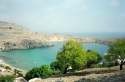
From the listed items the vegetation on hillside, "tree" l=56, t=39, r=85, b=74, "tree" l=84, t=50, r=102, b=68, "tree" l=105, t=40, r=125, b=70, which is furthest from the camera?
"tree" l=84, t=50, r=102, b=68

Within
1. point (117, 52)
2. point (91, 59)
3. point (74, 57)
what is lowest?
point (91, 59)

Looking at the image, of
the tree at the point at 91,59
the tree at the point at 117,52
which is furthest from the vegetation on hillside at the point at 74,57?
the tree at the point at 91,59

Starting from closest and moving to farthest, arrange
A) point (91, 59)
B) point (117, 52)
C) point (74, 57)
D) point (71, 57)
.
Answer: point (117, 52) < point (71, 57) < point (74, 57) < point (91, 59)

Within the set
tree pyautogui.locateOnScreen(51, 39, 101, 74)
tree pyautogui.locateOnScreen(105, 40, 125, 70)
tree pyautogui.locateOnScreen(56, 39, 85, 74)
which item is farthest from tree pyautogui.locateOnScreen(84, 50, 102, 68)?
tree pyautogui.locateOnScreen(105, 40, 125, 70)

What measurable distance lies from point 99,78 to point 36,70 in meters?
27.4

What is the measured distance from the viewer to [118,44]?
179ft

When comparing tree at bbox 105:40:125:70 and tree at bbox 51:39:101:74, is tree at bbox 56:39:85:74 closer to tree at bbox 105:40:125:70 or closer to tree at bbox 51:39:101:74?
tree at bbox 51:39:101:74

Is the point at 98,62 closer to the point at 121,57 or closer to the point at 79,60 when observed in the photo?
the point at 79,60

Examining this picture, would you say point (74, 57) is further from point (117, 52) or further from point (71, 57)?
point (117, 52)

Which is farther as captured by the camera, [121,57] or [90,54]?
[90,54]

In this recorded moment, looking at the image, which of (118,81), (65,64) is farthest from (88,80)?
(65,64)

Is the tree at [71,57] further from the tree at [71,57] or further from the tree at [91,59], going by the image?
the tree at [91,59]

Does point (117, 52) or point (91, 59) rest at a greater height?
point (117, 52)

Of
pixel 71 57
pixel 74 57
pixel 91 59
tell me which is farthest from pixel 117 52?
pixel 91 59
